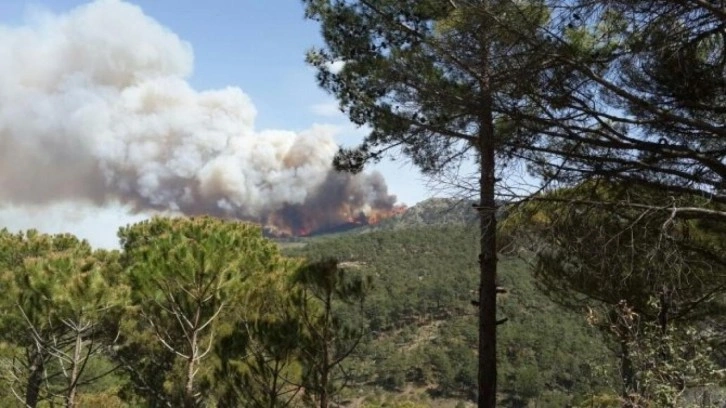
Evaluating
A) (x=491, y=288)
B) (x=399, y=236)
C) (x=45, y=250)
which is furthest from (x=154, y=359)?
(x=399, y=236)

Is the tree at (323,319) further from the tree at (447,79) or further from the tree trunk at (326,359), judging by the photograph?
the tree at (447,79)

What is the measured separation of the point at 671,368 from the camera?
4.11 metres

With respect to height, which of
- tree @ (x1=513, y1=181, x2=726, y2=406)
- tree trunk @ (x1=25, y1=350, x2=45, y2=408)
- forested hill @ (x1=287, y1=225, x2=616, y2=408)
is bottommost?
forested hill @ (x1=287, y1=225, x2=616, y2=408)

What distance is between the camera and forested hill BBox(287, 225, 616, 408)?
265 ft

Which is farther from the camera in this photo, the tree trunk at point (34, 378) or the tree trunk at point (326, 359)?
the tree trunk at point (34, 378)

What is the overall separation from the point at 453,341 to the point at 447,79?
92.1 metres

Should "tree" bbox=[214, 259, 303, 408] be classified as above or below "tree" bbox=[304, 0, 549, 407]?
below

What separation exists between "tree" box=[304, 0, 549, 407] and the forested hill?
58270mm

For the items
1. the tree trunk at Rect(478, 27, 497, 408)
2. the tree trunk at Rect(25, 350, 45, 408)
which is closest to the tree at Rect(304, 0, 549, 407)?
the tree trunk at Rect(478, 27, 497, 408)

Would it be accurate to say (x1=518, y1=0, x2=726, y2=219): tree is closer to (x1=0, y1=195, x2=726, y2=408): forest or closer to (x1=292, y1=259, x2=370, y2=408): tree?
(x1=0, y1=195, x2=726, y2=408): forest

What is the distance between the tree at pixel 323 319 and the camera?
9.17 meters

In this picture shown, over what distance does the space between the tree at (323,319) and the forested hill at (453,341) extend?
54946mm

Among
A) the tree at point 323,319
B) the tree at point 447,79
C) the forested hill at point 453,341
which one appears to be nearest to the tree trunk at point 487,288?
the tree at point 447,79

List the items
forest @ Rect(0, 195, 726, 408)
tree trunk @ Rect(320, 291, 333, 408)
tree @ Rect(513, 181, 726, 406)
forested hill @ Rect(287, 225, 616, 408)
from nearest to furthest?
1. tree @ Rect(513, 181, 726, 406)
2. forest @ Rect(0, 195, 726, 408)
3. tree trunk @ Rect(320, 291, 333, 408)
4. forested hill @ Rect(287, 225, 616, 408)
